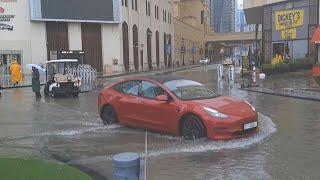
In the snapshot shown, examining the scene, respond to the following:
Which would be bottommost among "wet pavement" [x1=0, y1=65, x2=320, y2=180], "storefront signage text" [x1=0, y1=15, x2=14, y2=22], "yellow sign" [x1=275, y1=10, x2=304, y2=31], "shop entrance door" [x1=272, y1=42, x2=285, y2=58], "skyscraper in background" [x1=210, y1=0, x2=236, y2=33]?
"wet pavement" [x1=0, y1=65, x2=320, y2=180]

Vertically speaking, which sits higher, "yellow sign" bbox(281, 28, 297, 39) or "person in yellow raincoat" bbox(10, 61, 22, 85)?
"yellow sign" bbox(281, 28, 297, 39)

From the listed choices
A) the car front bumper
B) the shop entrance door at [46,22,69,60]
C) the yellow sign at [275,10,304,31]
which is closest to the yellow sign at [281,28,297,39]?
the yellow sign at [275,10,304,31]

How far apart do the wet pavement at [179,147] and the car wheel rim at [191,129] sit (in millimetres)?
166

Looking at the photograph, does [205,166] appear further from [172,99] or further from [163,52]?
[163,52]

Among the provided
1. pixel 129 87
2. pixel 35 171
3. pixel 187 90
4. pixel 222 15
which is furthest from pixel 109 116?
pixel 222 15

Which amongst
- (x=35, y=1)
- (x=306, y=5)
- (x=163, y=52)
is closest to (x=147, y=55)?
(x=163, y=52)

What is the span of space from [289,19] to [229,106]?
3142 centimetres

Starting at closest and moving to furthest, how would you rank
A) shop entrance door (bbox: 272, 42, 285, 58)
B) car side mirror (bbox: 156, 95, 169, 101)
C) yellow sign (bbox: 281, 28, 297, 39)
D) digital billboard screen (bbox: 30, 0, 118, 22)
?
car side mirror (bbox: 156, 95, 169, 101) → yellow sign (bbox: 281, 28, 297, 39) → shop entrance door (bbox: 272, 42, 285, 58) → digital billboard screen (bbox: 30, 0, 118, 22)

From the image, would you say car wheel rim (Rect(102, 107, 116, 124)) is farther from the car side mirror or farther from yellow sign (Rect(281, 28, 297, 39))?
yellow sign (Rect(281, 28, 297, 39))

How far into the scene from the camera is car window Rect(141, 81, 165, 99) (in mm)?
12109

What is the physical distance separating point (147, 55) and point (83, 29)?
55.8 ft

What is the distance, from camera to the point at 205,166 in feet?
28.7

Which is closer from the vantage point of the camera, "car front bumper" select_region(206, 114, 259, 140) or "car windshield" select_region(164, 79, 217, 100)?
"car front bumper" select_region(206, 114, 259, 140)

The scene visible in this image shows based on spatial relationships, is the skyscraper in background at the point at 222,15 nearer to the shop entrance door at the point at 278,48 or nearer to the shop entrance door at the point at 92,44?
the shop entrance door at the point at 92,44
